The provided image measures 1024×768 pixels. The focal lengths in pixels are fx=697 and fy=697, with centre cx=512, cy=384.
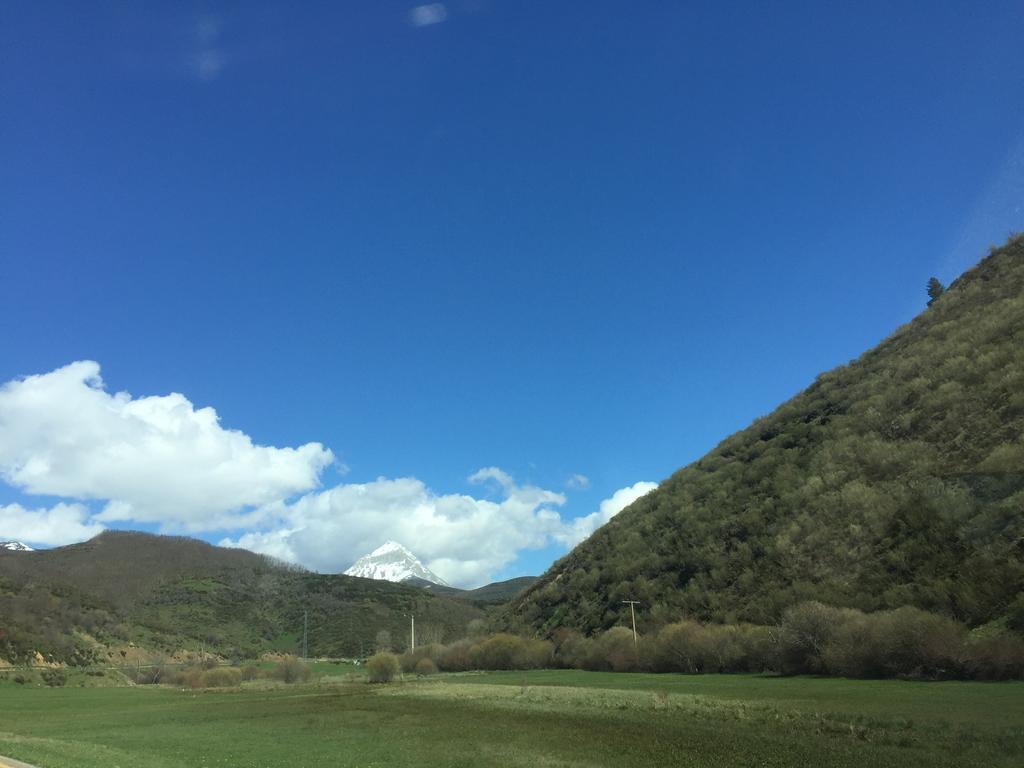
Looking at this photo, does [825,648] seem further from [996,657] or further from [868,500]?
[868,500]

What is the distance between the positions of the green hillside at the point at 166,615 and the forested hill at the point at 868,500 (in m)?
80.8

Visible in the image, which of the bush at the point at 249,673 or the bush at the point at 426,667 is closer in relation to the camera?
the bush at the point at 426,667

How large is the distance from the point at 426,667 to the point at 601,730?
76.5m

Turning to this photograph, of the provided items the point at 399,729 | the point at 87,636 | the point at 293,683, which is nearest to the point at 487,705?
the point at 399,729

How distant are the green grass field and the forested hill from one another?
897 centimetres

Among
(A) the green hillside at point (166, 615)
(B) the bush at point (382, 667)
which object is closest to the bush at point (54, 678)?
(A) the green hillside at point (166, 615)

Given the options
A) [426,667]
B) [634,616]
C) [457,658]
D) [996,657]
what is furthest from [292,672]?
[996,657]

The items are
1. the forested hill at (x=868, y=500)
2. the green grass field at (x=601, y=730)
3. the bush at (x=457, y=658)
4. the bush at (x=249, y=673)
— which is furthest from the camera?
the bush at (x=249, y=673)

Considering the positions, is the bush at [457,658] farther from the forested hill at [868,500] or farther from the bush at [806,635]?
the bush at [806,635]

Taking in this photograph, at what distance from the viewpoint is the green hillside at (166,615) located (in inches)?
4481

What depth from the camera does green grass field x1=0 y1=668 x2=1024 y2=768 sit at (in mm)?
21016

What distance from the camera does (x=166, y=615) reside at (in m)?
156

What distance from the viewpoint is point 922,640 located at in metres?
34.6

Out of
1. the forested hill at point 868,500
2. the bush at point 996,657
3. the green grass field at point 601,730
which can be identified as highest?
the forested hill at point 868,500
